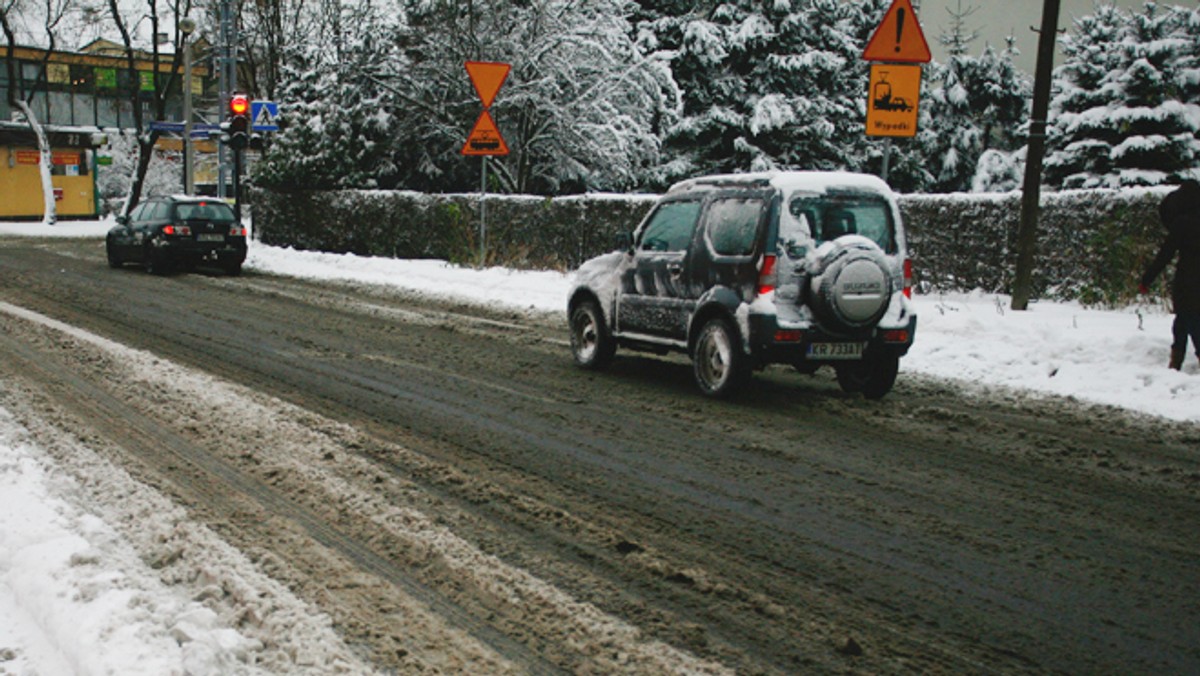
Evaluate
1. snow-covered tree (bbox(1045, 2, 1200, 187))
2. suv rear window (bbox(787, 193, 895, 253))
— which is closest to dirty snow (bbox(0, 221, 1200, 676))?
suv rear window (bbox(787, 193, 895, 253))

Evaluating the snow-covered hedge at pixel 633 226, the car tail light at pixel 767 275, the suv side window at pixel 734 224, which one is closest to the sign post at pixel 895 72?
the suv side window at pixel 734 224

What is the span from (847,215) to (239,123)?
1978 centimetres

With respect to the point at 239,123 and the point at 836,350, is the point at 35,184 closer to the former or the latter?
the point at 239,123

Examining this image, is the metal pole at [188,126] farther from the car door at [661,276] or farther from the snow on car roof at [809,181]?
the snow on car roof at [809,181]

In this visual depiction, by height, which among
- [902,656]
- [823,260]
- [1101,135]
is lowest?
[902,656]

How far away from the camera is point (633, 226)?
19.0 meters

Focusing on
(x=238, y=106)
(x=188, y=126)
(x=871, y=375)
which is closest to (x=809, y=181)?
(x=871, y=375)

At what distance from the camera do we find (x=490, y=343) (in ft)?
37.4

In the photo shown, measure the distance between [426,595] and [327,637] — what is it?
1.72ft

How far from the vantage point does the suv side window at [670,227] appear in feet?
29.2

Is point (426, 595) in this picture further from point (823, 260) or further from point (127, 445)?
point (823, 260)

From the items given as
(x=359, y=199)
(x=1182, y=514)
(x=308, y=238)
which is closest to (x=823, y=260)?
(x=1182, y=514)

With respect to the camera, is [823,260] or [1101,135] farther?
[1101,135]

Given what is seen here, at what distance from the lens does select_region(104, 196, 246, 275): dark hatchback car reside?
20.6m
